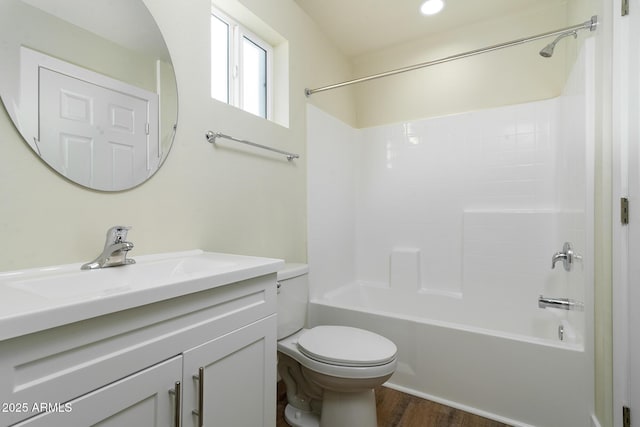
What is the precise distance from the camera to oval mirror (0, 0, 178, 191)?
90 cm

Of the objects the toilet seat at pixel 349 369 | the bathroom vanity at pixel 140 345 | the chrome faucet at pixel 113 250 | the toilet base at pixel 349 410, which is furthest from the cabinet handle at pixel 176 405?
the toilet base at pixel 349 410

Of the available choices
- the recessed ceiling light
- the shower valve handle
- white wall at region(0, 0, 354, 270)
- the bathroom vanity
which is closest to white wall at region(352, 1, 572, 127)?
the recessed ceiling light

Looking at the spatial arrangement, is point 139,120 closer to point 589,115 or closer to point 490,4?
point 589,115

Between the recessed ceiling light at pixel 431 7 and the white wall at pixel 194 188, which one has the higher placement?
the recessed ceiling light at pixel 431 7

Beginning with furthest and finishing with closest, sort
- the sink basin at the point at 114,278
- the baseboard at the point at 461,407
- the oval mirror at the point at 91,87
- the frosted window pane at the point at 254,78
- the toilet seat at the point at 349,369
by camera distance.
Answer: the frosted window pane at the point at 254,78 < the baseboard at the point at 461,407 < the toilet seat at the point at 349,369 < the oval mirror at the point at 91,87 < the sink basin at the point at 114,278

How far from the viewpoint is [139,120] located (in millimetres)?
1194

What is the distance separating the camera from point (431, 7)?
2176mm

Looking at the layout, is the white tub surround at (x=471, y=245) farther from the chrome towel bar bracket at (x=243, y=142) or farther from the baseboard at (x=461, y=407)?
the chrome towel bar bracket at (x=243, y=142)

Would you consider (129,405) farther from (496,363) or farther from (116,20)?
(496,363)

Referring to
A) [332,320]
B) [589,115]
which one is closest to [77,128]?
[332,320]

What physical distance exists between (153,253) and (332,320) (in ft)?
4.01

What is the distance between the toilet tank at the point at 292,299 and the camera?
158 cm

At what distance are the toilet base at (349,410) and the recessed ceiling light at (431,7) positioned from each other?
8.10ft

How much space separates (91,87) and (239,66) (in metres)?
0.94
